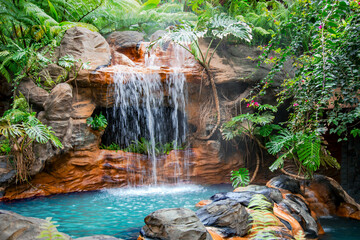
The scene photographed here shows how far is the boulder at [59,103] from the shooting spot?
5.98 metres

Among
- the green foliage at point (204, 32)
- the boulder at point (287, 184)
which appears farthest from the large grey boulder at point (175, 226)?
the green foliage at point (204, 32)

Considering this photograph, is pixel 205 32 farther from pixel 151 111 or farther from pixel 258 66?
pixel 151 111

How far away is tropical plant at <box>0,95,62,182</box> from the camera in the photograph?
5105mm

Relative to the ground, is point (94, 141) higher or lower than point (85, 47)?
lower

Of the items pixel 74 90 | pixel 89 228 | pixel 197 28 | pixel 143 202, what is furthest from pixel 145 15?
pixel 89 228

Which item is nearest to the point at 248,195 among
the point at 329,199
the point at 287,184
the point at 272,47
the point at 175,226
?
the point at 287,184

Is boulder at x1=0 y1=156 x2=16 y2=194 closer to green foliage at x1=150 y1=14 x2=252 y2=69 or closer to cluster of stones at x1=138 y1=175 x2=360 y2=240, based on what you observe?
cluster of stones at x1=138 y1=175 x2=360 y2=240

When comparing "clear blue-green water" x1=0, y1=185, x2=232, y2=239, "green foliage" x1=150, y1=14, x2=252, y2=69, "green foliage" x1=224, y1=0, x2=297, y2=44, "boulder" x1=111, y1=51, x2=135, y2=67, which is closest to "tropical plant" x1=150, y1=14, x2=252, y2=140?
"green foliage" x1=150, y1=14, x2=252, y2=69

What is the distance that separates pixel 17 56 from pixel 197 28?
448cm

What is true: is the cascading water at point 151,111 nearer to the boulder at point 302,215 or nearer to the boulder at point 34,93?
the boulder at point 34,93

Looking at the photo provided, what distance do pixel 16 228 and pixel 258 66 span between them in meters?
5.71

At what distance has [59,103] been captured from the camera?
19.7 feet

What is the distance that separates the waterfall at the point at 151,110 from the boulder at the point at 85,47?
0.88m

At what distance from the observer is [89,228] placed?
3.60 m
